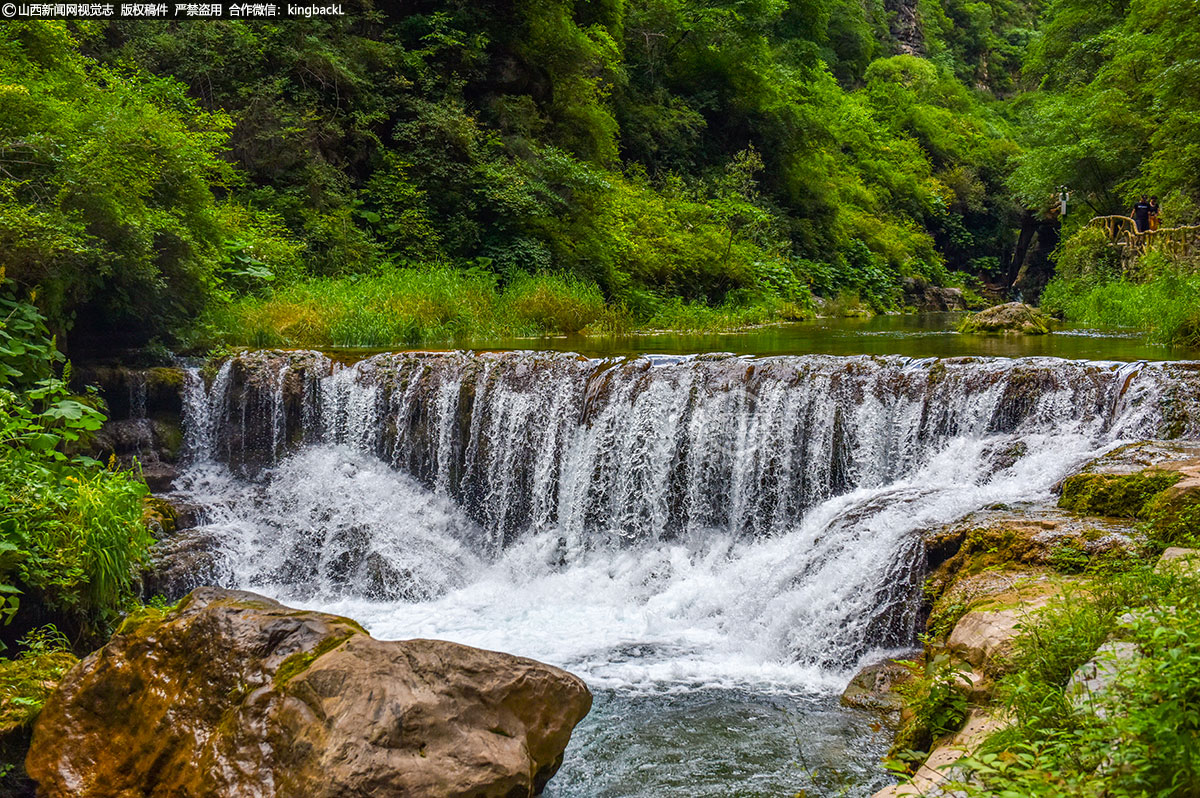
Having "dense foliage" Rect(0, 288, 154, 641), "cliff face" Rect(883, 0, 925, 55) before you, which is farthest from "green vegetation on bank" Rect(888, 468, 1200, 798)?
"cliff face" Rect(883, 0, 925, 55)

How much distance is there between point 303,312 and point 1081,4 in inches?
999

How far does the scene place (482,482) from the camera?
9.26 m

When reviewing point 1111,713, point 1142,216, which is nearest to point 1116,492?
point 1111,713

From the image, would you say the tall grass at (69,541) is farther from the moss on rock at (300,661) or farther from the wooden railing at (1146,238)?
the wooden railing at (1146,238)

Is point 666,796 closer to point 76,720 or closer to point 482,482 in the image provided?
point 76,720

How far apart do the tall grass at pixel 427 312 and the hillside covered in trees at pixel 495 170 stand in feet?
0.17

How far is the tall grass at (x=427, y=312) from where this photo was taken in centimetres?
1143

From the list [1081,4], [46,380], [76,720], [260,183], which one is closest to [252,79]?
[260,183]

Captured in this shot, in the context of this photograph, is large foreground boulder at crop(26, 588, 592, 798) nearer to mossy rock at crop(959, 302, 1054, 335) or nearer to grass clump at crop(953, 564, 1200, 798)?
grass clump at crop(953, 564, 1200, 798)

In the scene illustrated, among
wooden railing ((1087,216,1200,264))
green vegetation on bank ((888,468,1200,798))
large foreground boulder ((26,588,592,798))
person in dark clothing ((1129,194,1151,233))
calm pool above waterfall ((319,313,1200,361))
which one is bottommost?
large foreground boulder ((26,588,592,798))

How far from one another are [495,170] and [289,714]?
1392 centimetres

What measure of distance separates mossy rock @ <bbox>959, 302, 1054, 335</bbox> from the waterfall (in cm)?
689

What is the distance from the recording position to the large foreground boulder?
3365mm

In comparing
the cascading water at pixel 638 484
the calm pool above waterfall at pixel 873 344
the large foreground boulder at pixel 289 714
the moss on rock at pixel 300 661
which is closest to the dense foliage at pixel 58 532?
the large foreground boulder at pixel 289 714
